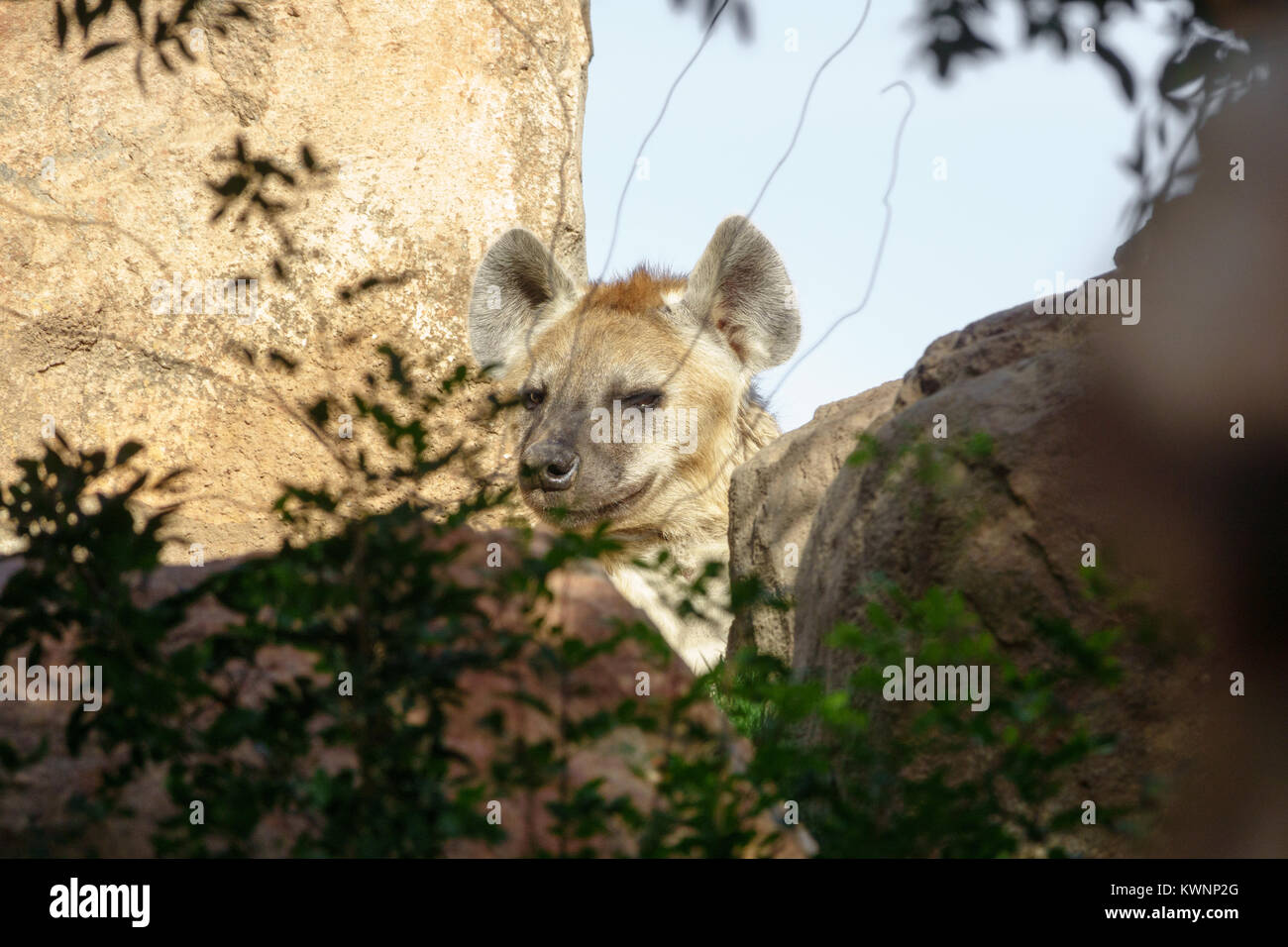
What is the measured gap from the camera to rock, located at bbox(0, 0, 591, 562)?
855 cm

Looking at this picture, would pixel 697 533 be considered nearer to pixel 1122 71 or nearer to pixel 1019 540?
pixel 1019 540

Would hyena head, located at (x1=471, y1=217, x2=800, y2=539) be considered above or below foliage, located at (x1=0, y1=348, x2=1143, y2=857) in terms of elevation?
above

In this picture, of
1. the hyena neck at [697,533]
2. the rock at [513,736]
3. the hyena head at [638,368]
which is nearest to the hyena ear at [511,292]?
the hyena head at [638,368]

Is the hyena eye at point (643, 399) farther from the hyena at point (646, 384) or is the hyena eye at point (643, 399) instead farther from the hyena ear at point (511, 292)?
the hyena ear at point (511, 292)

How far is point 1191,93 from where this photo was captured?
2609 millimetres

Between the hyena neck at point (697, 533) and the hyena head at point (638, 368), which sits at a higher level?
the hyena head at point (638, 368)

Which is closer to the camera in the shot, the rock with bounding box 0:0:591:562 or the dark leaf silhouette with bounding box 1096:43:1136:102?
the dark leaf silhouette with bounding box 1096:43:1136:102

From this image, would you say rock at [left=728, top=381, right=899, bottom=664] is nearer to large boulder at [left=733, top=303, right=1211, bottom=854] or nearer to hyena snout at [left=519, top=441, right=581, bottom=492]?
hyena snout at [left=519, top=441, right=581, bottom=492]

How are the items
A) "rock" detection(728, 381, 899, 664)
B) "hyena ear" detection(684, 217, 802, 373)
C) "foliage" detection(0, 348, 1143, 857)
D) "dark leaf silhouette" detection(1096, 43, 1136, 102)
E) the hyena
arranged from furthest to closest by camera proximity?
"hyena ear" detection(684, 217, 802, 373) < the hyena < "rock" detection(728, 381, 899, 664) < "dark leaf silhouette" detection(1096, 43, 1136, 102) < "foliage" detection(0, 348, 1143, 857)

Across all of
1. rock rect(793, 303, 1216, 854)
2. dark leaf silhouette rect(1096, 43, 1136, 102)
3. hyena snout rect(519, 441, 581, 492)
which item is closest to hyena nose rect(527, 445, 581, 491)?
hyena snout rect(519, 441, 581, 492)

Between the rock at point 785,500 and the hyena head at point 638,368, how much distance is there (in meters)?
0.62

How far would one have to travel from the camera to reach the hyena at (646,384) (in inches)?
245
